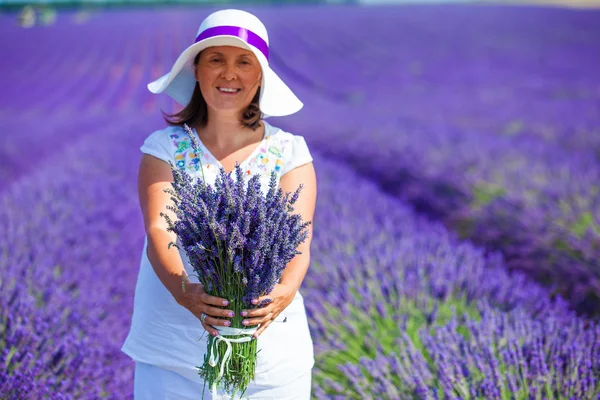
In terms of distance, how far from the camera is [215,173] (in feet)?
4.83

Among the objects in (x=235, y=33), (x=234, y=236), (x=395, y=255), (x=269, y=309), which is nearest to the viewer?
(x=234, y=236)

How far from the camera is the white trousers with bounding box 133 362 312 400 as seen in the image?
140 centimetres

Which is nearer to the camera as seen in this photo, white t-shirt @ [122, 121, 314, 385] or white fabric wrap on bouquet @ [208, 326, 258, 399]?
white fabric wrap on bouquet @ [208, 326, 258, 399]

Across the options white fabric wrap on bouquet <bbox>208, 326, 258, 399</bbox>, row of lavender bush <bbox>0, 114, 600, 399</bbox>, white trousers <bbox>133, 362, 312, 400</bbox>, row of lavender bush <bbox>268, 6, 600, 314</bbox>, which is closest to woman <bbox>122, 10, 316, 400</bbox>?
white trousers <bbox>133, 362, 312, 400</bbox>

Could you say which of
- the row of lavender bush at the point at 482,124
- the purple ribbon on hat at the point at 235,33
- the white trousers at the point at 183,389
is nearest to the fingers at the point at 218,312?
the white trousers at the point at 183,389

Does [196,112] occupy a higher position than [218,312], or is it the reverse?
[196,112]

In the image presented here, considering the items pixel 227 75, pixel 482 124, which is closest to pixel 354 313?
pixel 227 75

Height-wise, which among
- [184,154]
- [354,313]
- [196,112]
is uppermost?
[196,112]

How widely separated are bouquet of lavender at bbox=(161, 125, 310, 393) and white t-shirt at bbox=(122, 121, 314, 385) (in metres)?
0.19

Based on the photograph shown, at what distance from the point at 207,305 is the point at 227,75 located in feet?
1.85

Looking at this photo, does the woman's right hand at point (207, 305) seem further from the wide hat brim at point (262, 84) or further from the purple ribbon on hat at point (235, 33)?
the purple ribbon on hat at point (235, 33)

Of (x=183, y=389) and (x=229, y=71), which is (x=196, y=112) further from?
(x=183, y=389)

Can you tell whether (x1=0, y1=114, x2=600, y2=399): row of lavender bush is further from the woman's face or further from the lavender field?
the woman's face

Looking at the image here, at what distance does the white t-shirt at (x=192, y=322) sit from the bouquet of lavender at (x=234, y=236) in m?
0.19
